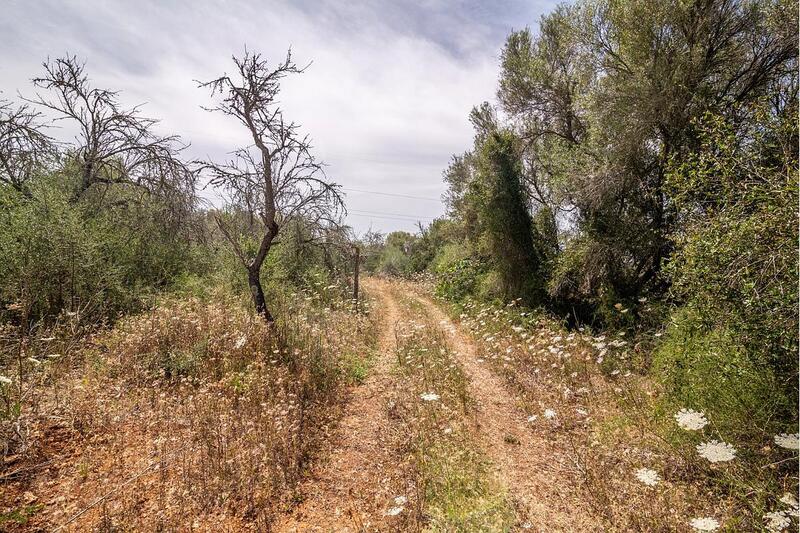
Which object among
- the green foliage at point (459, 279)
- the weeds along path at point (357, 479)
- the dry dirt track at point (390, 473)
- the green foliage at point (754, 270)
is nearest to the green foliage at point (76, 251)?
the weeds along path at point (357, 479)

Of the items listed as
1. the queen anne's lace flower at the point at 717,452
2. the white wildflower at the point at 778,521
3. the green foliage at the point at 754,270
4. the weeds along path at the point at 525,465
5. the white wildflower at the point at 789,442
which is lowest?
the weeds along path at the point at 525,465

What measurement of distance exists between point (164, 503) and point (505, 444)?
409cm

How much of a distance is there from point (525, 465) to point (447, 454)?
0.98 metres

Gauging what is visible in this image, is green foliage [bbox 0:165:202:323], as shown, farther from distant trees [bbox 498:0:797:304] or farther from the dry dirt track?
distant trees [bbox 498:0:797:304]

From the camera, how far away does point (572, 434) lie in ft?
16.6

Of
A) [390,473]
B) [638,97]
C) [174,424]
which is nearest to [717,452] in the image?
[390,473]

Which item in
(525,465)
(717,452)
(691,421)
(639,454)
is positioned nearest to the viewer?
(717,452)

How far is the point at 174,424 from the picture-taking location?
4742 millimetres

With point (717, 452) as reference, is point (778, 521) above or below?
below

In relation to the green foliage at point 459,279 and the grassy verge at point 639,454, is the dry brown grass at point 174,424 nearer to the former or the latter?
the grassy verge at point 639,454

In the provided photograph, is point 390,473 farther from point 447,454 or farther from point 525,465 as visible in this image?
point 525,465

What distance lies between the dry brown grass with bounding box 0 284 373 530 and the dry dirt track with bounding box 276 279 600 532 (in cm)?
33

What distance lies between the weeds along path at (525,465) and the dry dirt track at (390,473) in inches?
0.4

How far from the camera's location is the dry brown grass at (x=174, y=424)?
347 cm
